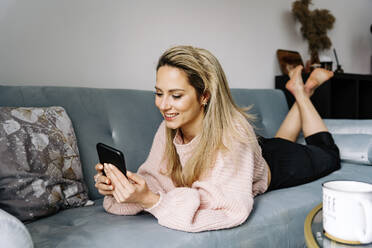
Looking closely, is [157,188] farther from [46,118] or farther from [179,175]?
[46,118]

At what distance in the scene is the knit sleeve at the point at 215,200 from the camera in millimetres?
784

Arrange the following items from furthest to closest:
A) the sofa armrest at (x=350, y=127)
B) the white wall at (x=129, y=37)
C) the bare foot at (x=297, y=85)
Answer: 1. the bare foot at (x=297, y=85)
2. the sofa armrest at (x=350, y=127)
3. the white wall at (x=129, y=37)

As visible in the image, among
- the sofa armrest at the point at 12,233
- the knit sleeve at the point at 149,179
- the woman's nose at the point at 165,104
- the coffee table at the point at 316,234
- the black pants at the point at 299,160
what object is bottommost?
the black pants at the point at 299,160

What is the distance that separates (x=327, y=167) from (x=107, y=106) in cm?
99

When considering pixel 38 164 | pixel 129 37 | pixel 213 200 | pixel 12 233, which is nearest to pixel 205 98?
pixel 213 200

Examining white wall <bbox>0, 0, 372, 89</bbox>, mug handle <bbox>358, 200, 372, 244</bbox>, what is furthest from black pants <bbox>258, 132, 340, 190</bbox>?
white wall <bbox>0, 0, 372, 89</bbox>

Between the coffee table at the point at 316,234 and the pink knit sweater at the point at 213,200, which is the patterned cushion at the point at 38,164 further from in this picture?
the coffee table at the point at 316,234

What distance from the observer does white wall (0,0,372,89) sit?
1.40 m

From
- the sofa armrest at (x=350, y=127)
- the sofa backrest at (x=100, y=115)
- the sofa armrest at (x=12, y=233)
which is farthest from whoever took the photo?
the sofa armrest at (x=350, y=127)

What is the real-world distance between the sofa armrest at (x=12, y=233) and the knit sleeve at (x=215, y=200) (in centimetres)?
35

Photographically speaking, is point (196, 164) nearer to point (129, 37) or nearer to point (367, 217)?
point (367, 217)

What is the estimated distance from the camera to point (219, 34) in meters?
2.15

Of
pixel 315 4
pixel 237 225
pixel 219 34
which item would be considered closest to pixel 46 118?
pixel 237 225

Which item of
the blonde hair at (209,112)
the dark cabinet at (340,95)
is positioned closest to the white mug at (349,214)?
the blonde hair at (209,112)
